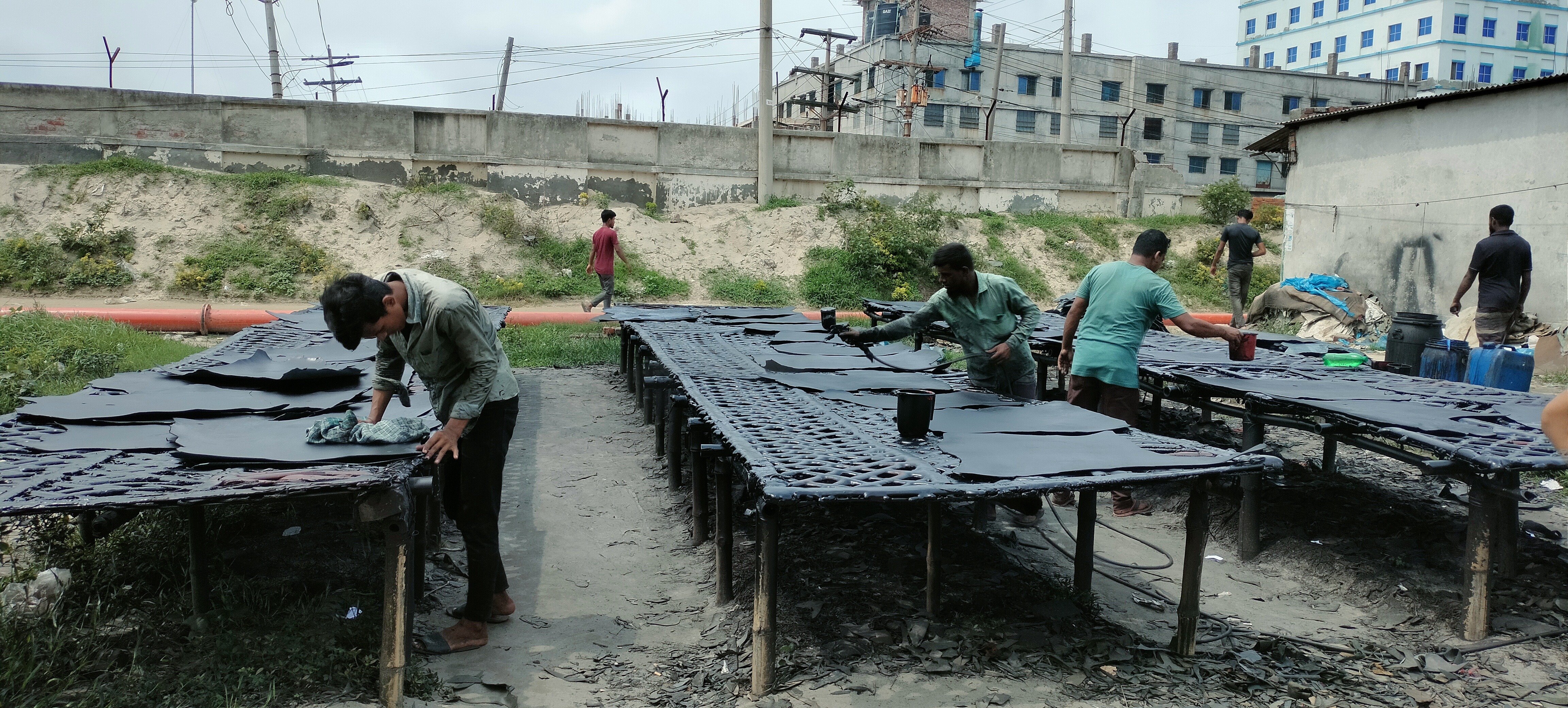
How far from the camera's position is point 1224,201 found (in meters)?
20.0

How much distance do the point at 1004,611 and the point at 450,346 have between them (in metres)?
2.43

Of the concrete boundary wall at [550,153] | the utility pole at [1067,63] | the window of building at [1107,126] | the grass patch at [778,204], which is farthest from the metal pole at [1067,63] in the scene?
the window of building at [1107,126]

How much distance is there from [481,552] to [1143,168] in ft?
68.6

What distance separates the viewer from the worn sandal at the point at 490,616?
380cm

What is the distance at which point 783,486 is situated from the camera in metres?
2.90

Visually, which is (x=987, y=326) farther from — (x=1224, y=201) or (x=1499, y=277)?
(x=1224, y=201)

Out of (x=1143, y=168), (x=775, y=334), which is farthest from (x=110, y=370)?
(x=1143, y=168)

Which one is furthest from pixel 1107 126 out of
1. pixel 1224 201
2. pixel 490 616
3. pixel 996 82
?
pixel 490 616

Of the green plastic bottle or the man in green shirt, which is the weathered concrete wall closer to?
the green plastic bottle

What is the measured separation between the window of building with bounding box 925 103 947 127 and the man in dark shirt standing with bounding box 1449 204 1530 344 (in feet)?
106

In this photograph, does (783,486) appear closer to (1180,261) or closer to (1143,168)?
(1180,261)

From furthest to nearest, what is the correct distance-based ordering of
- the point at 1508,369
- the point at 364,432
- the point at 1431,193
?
1. the point at 1431,193
2. the point at 1508,369
3. the point at 364,432

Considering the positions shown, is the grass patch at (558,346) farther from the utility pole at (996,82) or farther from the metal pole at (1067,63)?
the metal pole at (1067,63)

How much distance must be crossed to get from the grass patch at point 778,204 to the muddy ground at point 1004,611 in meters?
13.3
